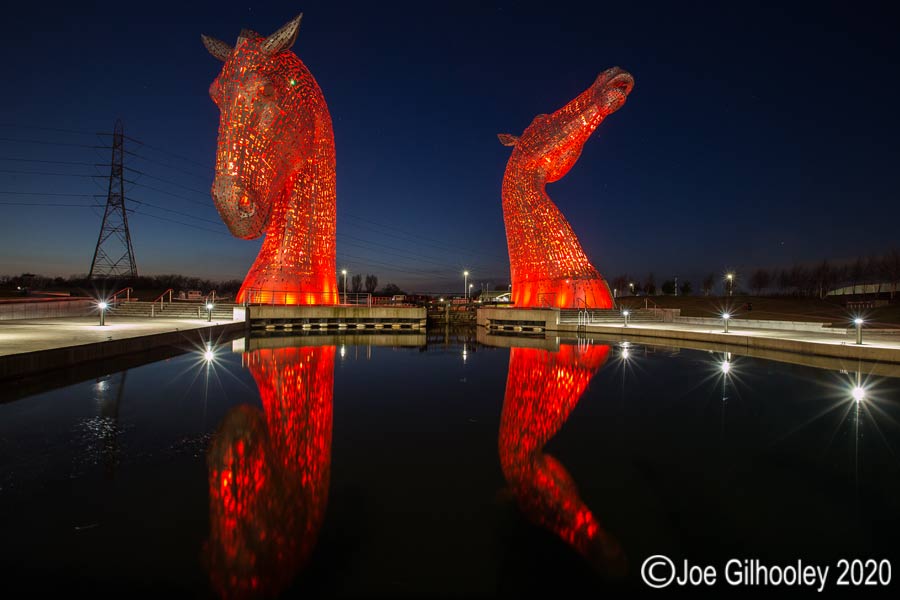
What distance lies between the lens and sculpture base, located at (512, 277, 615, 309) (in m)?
26.9

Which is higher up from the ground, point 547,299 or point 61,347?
point 547,299

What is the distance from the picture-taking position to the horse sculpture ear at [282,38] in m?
17.8

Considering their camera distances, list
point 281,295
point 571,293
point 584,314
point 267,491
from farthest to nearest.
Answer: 1. point 571,293
2. point 584,314
3. point 281,295
4. point 267,491

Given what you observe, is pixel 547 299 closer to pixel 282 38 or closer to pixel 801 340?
pixel 801 340

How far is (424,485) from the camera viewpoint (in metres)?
4.59

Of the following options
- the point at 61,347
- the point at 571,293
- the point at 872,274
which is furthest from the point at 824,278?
the point at 61,347

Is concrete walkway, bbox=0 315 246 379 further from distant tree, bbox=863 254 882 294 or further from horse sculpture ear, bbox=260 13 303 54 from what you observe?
distant tree, bbox=863 254 882 294

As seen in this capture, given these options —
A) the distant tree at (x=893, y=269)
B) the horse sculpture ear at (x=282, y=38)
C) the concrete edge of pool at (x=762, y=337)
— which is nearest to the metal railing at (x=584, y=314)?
the concrete edge of pool at (x=762, y=337)

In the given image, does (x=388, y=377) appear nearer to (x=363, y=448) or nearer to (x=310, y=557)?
(x=363, y=448)

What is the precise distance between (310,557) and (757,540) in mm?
3157

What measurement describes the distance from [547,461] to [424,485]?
1.44 meters

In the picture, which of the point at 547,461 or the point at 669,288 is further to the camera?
the point at 669,288

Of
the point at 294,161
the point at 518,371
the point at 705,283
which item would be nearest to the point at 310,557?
the point at 518,371

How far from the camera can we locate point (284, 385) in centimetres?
931
